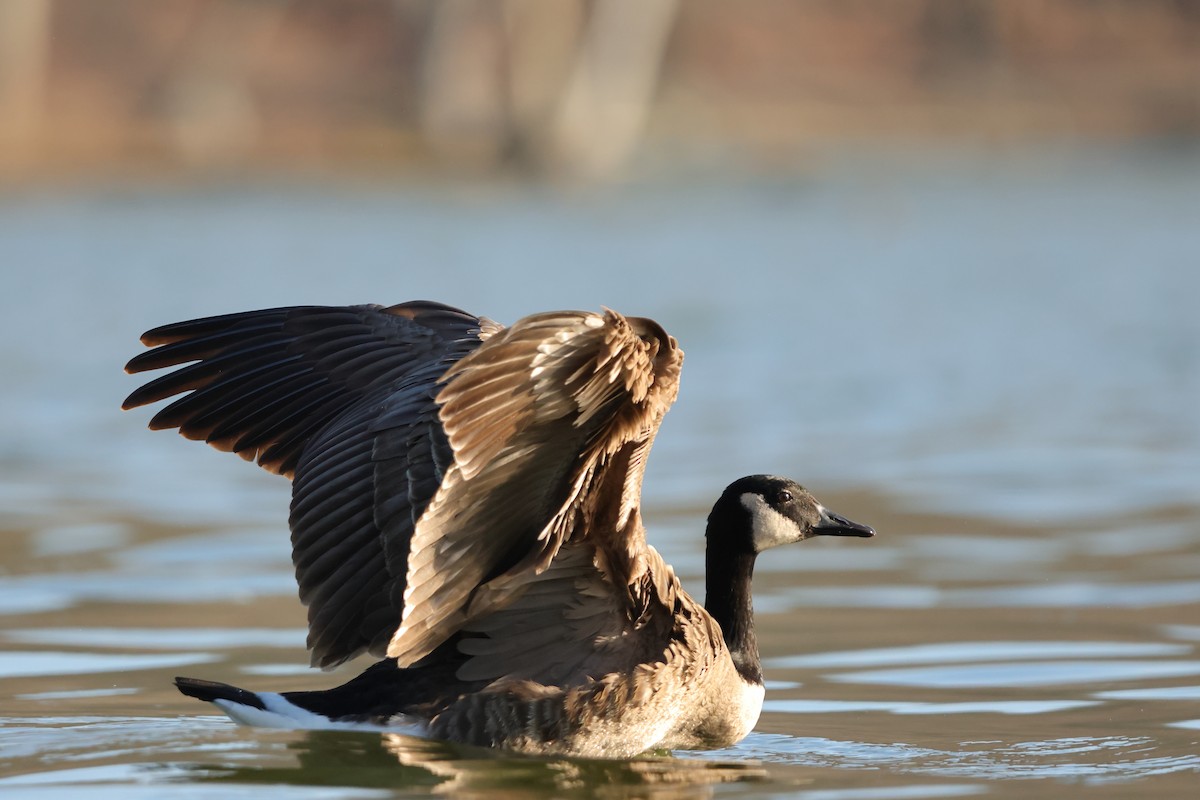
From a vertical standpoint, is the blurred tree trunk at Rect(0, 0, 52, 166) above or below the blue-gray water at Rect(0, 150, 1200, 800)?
above

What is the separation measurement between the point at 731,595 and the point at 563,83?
32972 mm

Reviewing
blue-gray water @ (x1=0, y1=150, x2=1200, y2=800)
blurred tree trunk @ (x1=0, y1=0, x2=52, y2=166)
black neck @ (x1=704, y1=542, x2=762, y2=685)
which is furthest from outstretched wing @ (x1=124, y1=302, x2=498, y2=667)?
blurred tree trunk @ (x1=0, y1=0, x2=52, y2=166)

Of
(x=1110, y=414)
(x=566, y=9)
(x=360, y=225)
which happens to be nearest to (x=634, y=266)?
(x=360, y=225)

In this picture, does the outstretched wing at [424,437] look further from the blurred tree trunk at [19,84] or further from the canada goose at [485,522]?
the blurred tree trunk at [19,84]

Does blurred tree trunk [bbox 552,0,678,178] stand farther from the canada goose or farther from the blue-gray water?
the canada goose

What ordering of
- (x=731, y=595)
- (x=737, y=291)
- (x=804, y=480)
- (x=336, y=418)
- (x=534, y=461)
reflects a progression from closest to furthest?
1. (x=534, y=461)
2. (x=336, y=418)
3. (x=731, y=595)
4. (x=804, y=480)
5. (x=737, y=291)

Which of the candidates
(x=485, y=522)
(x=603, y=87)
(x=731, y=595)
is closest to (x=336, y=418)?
(x=485, y=522)

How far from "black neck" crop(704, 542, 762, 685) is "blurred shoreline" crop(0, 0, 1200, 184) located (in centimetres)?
2875

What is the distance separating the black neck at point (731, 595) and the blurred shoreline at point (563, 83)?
2875 centimetres

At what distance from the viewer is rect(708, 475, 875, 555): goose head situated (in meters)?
6.96

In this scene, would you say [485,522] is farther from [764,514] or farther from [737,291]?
[737,291]

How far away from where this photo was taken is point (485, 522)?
218 inches

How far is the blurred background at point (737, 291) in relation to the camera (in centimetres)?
755

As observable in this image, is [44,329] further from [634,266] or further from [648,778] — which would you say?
[648,778]
